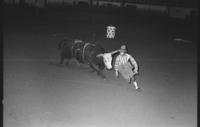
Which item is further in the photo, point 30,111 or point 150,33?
point 150,33

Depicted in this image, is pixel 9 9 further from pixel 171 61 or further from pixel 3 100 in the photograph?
pixel 171 61

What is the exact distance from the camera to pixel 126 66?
286cm

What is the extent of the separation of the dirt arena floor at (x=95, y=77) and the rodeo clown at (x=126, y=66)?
39mm

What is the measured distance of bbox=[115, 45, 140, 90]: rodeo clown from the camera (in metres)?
2.83

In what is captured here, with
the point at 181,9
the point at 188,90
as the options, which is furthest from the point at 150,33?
the point at 188,90

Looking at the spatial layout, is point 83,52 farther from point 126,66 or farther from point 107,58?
point 126,66

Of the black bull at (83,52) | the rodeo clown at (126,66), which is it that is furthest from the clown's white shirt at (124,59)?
the black bull at (83,52)

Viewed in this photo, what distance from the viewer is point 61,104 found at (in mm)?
2732

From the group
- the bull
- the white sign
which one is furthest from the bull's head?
the white sign

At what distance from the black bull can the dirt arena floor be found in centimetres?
4

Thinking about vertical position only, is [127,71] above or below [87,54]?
below

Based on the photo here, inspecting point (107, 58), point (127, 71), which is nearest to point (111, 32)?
point (107, 58)

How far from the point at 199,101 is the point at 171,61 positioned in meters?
0.38

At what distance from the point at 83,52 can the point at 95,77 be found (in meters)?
0.21
